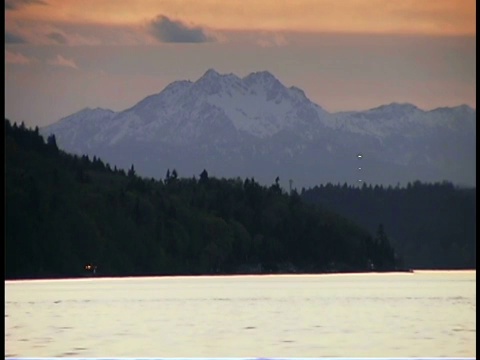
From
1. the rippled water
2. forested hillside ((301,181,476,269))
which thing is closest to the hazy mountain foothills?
forested hillside ((301,181,476,269))

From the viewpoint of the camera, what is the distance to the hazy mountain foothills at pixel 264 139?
361 ft

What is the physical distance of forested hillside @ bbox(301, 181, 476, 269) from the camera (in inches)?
4237

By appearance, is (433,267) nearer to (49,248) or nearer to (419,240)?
(419,240)

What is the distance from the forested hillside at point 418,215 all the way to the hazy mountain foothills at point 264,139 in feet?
4.38

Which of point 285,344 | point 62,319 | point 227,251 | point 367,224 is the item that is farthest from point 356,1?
point 285,344

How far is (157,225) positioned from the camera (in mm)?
99188

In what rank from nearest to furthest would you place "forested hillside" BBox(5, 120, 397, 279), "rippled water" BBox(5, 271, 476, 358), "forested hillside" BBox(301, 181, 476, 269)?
1. "rippled water" BBox(5, 271, 476, 358)
2. "forested hillside" BBox(5, 120, 397, 279)
3. "forested hillside" BBox(301, 181, 476, 269)

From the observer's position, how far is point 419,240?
382ft

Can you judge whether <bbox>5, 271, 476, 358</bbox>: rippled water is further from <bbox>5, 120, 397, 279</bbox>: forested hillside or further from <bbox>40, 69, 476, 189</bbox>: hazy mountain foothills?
<bbox>40, 69, 476, 189</bbox>: hazy mountain foothills

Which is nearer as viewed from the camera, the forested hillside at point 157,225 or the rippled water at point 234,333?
the rippled water at point 234,333

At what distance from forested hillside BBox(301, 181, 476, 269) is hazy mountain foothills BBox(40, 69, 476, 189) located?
4.38 feet

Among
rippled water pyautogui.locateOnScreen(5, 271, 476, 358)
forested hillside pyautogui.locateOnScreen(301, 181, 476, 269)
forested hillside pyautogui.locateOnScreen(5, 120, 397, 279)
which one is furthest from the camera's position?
forested hillside pyautogui.locateOnScreen(301, 181, 476, 269)

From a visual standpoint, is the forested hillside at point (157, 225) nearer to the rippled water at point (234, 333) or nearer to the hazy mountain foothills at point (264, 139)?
the hazy mountain foothills at point (264, 139)

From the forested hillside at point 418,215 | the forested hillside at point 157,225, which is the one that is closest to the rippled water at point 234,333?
the forested hillside at point 157,225
